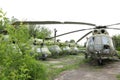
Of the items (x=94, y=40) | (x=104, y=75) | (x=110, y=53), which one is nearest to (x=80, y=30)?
(x=94, y=40)

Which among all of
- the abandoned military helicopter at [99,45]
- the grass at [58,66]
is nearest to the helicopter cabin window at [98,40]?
the abandoned military helicopter at [99,45]

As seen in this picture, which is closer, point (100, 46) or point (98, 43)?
point (100, 46)

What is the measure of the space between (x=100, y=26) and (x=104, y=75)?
17.6 feet

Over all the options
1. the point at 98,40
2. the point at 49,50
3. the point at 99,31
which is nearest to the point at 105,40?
the point at 98,40

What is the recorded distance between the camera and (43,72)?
7.54 meters

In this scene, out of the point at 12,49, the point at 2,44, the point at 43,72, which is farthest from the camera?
the point at 43,72

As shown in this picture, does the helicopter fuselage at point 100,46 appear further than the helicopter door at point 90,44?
No

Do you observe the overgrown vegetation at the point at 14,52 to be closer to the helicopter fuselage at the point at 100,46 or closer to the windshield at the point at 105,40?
the helicopter fuselage at the point at 100,46

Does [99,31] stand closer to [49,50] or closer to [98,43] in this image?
[98,43]

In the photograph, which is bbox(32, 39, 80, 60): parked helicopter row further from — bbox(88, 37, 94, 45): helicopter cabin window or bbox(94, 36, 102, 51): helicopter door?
bbox(94, 36, 102, 51): helicopter door

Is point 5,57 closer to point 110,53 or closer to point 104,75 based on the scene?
point 104,75

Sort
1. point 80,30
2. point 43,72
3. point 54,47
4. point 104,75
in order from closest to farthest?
point 43,72 < point 104,75 < point 80,30 < point 54,47

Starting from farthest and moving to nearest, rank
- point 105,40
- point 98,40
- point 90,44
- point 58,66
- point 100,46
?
1. point 90,44
2. point 105,40
3. point 98,40
4. point 58,66
5. point 100,46

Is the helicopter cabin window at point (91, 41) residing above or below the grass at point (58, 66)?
above
